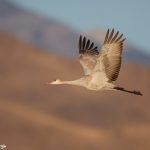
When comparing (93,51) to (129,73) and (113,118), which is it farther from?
(129,73)

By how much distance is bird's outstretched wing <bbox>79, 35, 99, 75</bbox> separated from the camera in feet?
89.3

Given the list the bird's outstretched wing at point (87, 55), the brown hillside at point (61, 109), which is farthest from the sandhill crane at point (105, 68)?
the brown hillside at point (61, 109)

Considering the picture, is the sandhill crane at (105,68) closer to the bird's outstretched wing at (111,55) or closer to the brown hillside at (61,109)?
the bird's outstretched wing at (111,55)

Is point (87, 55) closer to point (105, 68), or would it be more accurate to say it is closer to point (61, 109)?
point (105, 68)

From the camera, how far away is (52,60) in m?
98.6

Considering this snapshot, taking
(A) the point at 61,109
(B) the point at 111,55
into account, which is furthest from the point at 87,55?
(A) the point at 61,109

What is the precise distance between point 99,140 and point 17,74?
78.5ft

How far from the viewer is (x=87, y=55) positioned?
28047 millimetres

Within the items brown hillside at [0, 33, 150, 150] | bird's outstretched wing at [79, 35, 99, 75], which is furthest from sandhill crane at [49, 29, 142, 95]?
brown hillside at [0, 33, 150, 150]

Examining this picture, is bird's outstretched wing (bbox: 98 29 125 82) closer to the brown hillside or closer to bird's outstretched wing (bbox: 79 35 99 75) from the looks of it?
bird's outstretched wing (bbox: 79 35 99 75)

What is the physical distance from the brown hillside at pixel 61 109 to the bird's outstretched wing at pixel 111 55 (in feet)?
103

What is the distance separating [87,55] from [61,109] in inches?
1918

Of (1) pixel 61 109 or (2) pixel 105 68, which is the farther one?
(1) pixel 61 109

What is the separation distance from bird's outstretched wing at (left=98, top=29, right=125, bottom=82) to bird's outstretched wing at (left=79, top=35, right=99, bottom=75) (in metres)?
0.39
